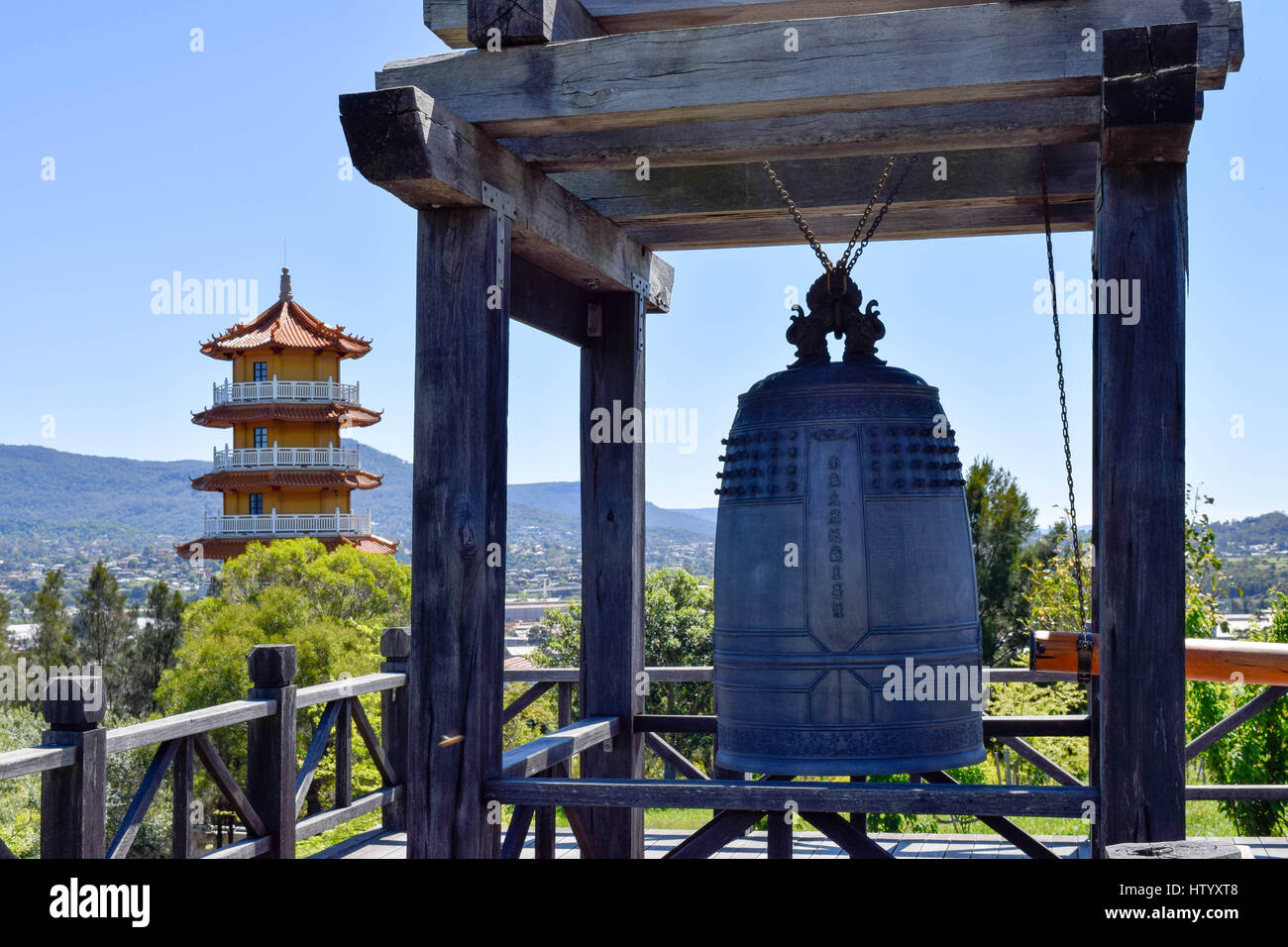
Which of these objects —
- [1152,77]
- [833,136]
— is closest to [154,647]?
[833,136]

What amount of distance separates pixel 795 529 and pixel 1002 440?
27.5m

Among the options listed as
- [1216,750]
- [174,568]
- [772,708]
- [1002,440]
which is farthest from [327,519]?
[174,568]

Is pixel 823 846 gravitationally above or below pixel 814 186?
below

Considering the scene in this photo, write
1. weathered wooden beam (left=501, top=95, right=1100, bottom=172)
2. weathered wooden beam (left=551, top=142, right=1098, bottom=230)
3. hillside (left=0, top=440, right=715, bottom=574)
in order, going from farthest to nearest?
hillside (left=0, top=440, right=715, bottom=574) < weathered wooden beam (left=551, top=142, right=1098, bottom=230) < weathered wooden beam (left=501, top=95, right=1100, bottom=172)

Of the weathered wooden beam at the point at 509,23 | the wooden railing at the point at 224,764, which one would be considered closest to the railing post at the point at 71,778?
the wooden railing at the point at 224,764

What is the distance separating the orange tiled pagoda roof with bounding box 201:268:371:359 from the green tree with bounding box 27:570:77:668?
9552 mm

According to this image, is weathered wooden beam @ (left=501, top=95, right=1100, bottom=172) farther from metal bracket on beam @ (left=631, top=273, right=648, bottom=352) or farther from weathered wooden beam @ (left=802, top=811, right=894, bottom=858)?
weathered wooden beam @ (left=802, top=811, right=894, bottom=858)

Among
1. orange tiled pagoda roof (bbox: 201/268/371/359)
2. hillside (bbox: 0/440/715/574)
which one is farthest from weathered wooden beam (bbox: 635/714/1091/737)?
hillside (bbox: 0/440/715/574)

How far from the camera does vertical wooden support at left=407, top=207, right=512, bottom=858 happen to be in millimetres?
3236

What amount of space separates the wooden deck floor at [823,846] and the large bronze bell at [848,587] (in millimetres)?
2888

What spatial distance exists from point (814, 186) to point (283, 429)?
43.1 m


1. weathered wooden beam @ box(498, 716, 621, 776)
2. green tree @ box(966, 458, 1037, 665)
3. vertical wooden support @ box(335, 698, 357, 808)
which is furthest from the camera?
green tree @ box(966, 458, 1037, 665)

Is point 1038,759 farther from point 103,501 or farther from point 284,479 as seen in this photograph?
point 103,501

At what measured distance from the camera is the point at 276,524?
46.0 meters
